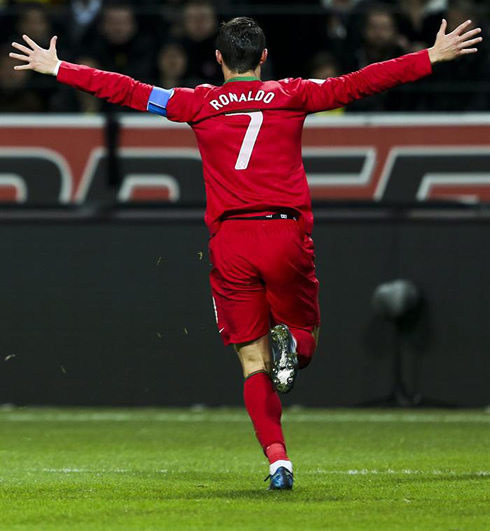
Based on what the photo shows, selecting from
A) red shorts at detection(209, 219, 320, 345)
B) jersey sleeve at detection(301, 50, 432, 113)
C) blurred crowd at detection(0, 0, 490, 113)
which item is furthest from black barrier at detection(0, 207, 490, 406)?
jersey sleeve at detection(301, 50, 432, 113)

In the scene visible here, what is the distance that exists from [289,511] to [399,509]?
0.46 metres

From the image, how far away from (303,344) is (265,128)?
40.1 inches

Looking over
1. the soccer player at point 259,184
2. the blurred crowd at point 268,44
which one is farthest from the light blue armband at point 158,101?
the blurred crowd at point 268,44

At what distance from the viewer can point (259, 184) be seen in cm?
650

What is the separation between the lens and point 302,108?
656 centimetres

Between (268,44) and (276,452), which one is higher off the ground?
(268,44)

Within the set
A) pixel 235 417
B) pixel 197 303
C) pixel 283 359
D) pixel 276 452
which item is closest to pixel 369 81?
pixel 283 359

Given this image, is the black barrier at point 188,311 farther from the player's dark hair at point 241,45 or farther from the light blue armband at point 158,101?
the player's dark hair at point 241,45

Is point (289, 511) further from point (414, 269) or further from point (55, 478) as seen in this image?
point (414, 269)

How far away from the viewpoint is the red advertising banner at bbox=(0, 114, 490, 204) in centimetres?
1192

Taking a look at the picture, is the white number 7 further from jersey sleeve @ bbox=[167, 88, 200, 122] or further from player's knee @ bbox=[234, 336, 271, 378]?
player's knee @ bbox=[234, 336, 271, 378]

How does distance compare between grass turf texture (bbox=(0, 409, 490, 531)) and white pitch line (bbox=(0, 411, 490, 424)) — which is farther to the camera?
white pitch line (bbox=(0, 411, 490, 424))

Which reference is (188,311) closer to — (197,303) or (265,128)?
(197,303)

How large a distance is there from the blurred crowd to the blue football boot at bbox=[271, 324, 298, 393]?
6208mm
